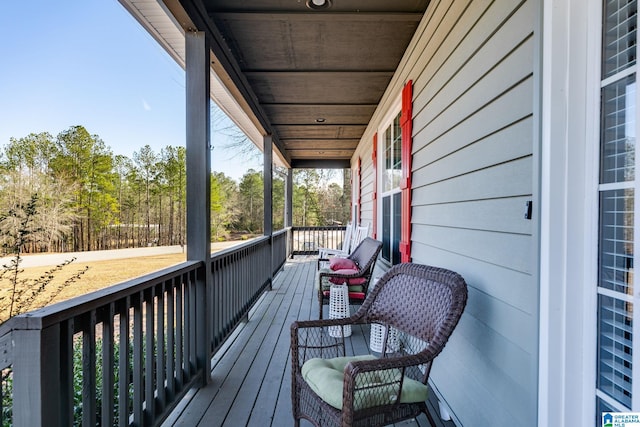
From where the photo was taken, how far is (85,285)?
54.2 inches

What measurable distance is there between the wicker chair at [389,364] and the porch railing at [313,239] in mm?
7912

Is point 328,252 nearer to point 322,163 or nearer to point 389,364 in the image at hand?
point 322,163

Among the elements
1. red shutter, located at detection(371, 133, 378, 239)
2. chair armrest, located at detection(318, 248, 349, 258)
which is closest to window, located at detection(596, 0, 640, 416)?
red shutter, located at detection(371, 133, 378, 239)

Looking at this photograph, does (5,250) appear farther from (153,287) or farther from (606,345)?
(606,345)

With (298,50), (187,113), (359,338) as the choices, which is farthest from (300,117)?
(359,338)

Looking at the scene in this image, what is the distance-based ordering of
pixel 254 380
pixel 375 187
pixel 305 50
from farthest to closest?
pixel 375 187 < pixel 305 50 < pixel 254 380

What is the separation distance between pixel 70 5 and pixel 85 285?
123 centimetres

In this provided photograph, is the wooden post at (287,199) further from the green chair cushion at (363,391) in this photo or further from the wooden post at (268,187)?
the green chair cushion at (363,391)

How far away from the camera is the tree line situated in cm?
123

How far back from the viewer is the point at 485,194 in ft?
5.23

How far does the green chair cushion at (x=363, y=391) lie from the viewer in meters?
1.36

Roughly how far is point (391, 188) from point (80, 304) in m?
3.32

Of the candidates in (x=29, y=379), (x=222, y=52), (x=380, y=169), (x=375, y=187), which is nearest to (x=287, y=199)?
(x=375, y=187)

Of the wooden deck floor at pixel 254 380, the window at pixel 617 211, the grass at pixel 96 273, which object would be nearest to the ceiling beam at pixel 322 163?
the wooden deck floor at pixel 254 380
